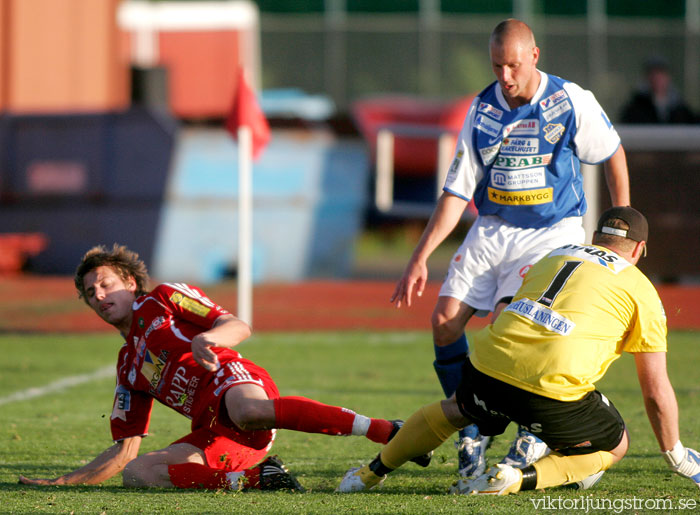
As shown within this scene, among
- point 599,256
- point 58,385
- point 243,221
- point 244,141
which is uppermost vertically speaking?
point 599,256

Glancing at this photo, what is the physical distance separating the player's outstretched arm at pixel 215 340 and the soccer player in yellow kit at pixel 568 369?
0.79 metres

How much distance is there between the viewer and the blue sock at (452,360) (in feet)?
16.1

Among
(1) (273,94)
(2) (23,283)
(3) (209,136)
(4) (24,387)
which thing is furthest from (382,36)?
(4) (24,387)

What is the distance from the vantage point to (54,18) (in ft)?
81.3

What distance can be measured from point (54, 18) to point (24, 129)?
7.03 metres

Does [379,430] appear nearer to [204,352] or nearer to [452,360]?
[452,360]

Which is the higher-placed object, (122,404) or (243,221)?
(122,404)

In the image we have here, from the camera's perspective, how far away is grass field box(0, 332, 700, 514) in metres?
4.02

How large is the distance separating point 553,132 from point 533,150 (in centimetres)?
12

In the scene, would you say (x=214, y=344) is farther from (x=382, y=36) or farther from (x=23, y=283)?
(x=382, y=36)

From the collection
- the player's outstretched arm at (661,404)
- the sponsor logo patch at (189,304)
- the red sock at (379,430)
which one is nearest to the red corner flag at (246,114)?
the sponsor logo patch at (189,304)

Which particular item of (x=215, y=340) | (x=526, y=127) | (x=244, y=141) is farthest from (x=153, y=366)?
(x=244, y=141)

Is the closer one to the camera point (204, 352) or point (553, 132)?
point (204, 352)

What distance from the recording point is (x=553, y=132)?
15.5 ft
